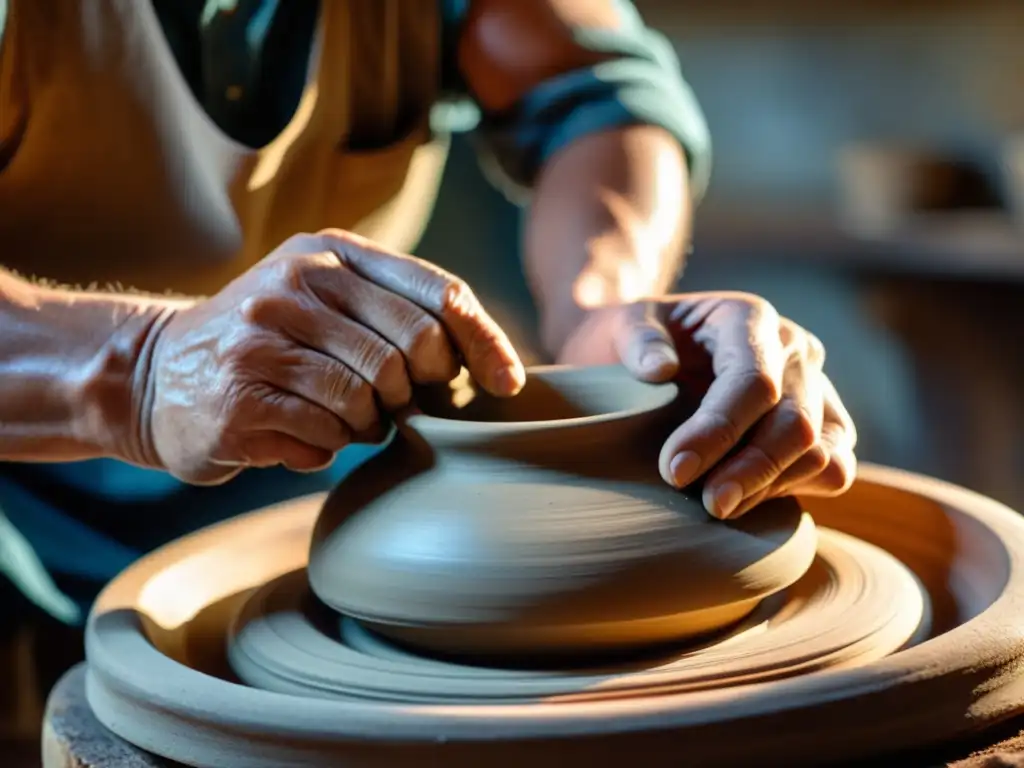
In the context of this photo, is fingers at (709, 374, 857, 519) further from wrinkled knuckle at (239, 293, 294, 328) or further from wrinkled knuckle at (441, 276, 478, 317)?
wrinkled knuckle at (239, 293, 294, 328)

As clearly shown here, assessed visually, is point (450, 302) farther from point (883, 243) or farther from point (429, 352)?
point (883, 243)

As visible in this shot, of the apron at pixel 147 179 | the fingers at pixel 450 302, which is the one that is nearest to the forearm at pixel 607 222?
the apron at pixel 147 179

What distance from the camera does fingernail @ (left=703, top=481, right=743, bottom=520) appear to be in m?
0.92

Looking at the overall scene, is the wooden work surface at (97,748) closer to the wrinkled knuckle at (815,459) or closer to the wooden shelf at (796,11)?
the wrinkled knuckle at (815,459)

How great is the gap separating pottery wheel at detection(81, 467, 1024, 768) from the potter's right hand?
17 centimetres

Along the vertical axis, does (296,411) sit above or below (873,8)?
below

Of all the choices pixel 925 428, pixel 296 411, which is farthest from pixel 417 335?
pixel 925 428

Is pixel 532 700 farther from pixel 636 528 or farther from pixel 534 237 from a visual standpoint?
pixel 534 237

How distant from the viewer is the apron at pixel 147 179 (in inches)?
54.2

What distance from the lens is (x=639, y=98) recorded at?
174 cm

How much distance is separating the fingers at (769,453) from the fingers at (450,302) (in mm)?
182

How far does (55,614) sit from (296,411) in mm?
652

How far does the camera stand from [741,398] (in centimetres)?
96

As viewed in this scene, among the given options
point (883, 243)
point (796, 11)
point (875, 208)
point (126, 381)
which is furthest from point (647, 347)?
point (796, 11)
